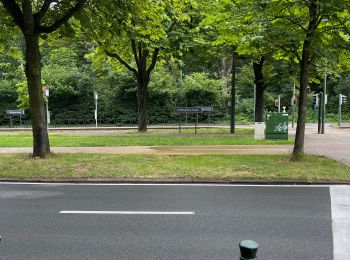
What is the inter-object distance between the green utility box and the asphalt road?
1121 centimetres

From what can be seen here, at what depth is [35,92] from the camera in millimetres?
13477

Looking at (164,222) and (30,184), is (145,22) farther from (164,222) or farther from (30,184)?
(164,222)

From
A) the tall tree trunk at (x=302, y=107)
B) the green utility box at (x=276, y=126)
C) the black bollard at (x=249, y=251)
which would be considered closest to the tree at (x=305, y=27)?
the tall tree trunk at (x=302, y=107)

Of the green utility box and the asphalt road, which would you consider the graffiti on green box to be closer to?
the green utility box

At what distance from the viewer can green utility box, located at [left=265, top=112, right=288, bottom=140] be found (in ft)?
67.6

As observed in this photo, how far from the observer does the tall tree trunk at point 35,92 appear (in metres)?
13.4

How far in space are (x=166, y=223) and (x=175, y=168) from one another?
4.98 meters

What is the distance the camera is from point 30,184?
1033cm

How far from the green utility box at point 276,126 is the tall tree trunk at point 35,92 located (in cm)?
1107

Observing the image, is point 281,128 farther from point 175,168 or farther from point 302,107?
point 175,168

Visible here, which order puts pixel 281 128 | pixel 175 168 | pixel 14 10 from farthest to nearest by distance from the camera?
pixel 281 128 → pixel 14 10 → pixel 175 168

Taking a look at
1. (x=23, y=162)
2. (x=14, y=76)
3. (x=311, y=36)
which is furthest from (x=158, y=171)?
(x=14, y=76)

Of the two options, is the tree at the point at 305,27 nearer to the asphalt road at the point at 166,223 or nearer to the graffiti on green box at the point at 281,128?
the asphalt road at the point at 166,223

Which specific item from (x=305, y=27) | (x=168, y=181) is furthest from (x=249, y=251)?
(x=305, y=27)
